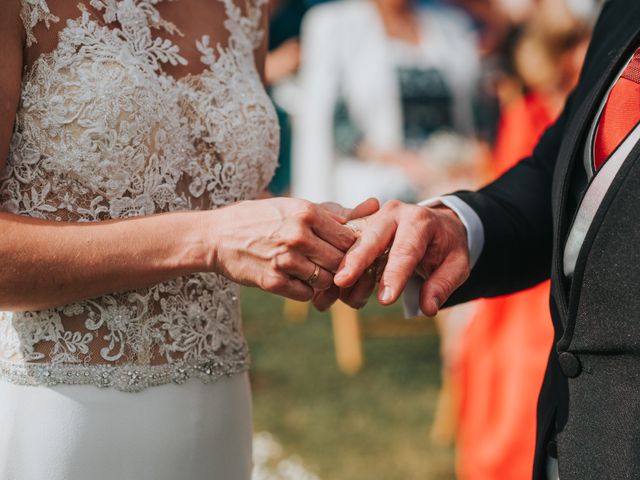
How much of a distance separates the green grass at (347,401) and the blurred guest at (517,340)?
2.39 ft

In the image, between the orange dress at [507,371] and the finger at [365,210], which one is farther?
the orange dress at [507,371]

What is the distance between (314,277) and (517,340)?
219cm

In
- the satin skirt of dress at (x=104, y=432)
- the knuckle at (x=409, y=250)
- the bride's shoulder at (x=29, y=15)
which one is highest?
the bride's shoulder at (x=29, y=15)

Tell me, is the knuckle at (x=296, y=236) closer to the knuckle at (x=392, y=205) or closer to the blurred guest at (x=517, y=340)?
the knuckle at (x=392, y=205)

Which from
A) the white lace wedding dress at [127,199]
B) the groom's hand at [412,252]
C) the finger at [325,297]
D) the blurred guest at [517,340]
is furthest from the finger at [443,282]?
the blurred guest at [517,340]

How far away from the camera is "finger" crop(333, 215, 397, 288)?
1.69m

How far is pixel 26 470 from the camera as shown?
5.75 ft

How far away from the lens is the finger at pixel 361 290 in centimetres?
187

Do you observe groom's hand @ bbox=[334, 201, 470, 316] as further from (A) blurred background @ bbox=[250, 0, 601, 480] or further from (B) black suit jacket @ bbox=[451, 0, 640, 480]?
(A) blurred background @ bbox=[250, 0, 601, 480]

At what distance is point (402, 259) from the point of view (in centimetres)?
175

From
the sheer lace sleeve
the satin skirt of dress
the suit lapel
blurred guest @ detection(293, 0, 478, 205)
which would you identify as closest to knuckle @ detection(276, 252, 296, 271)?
the satin skirt of dress

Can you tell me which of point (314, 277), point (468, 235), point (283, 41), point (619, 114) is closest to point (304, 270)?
point (314, 277)

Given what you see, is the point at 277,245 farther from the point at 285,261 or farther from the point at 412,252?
the point at 412,252

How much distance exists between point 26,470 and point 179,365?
0.40 metres
